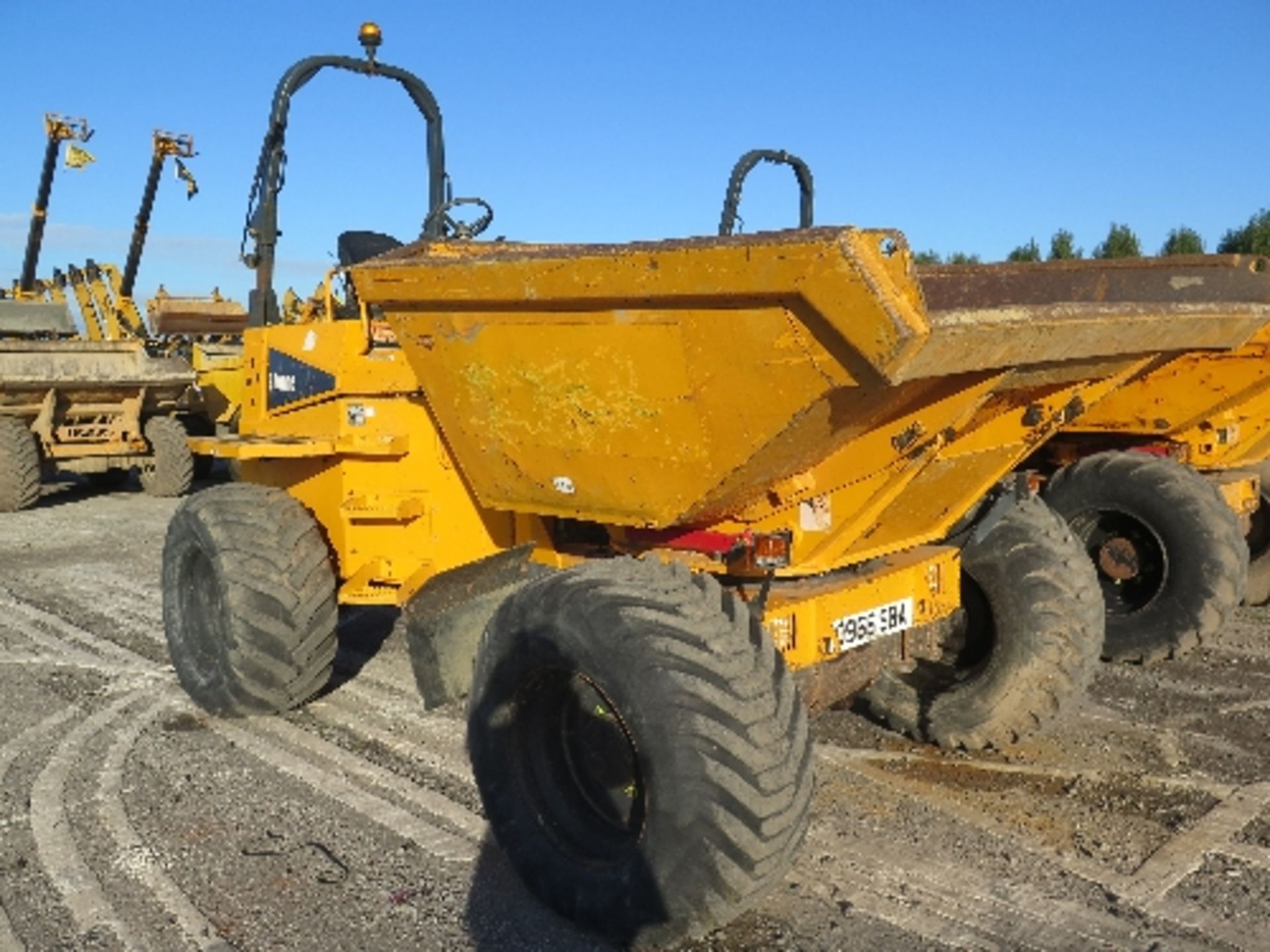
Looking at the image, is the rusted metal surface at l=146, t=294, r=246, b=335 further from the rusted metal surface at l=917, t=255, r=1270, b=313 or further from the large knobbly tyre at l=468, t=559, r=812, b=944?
the large knobbly tyre at l=468, t=559, r=812, b=944

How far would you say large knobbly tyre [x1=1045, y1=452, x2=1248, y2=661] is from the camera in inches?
228

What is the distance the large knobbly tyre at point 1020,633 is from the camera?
169 inches

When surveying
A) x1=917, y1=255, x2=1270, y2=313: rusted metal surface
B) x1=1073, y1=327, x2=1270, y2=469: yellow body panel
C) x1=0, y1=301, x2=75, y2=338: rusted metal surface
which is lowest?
x1=1073, y1=327, x2=1270, y2=469: yellow body panel

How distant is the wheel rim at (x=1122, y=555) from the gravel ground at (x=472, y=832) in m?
0.53

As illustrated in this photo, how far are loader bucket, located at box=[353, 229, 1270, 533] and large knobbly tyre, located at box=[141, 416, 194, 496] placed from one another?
1002cm

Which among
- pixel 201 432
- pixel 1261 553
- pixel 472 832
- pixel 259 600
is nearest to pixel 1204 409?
pixel 1261 553

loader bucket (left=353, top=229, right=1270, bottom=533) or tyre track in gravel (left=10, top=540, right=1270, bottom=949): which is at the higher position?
loader bucket (left=353, top=229, right=1270, bottom=533)

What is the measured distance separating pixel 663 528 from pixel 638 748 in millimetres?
862

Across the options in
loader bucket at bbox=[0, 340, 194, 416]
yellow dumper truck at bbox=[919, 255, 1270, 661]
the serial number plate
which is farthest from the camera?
loader bucket at bbox=[0, 340, 194, 416]

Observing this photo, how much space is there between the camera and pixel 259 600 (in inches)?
186

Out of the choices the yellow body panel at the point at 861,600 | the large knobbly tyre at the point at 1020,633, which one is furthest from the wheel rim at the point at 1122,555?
the yellow body panel at the point at 861,600

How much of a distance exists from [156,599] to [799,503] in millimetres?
5405

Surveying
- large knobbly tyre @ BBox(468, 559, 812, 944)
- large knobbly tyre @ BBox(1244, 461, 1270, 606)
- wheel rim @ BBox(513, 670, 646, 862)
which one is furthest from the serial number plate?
large knobbly tyre @ BBox(1244, 461, 1270, 606)

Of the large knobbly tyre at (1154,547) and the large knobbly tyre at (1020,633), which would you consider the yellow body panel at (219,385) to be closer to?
the large knobbly tyre at (1154,547)
